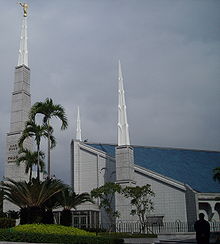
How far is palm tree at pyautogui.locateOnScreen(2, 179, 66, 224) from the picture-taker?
2248cm

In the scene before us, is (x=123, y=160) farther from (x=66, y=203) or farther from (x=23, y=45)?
(x=23, y=45)

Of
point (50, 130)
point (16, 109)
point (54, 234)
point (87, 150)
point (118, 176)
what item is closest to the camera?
point (54, 234)

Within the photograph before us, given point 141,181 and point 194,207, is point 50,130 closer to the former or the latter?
point 141,181

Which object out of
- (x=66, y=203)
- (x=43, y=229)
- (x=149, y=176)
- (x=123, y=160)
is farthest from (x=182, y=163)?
(x=43, y=229)

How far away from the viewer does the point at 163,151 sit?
184 ft

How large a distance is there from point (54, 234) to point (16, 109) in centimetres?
2031

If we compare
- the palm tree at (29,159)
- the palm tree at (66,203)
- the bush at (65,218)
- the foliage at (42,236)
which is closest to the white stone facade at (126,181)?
the palm tree at (29,159)

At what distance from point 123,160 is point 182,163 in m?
16.8

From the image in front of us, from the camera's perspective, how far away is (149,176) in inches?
1681

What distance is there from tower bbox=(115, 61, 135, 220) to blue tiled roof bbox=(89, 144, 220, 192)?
869 centimetres

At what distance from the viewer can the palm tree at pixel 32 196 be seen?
73.8 feet

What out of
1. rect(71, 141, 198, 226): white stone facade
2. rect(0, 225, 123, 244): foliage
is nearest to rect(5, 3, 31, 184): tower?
rect(71, 141, 198, 226): white stone facade

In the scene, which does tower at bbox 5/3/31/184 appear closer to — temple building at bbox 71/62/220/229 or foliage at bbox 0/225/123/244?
temple building at bbox 71/62/220/229

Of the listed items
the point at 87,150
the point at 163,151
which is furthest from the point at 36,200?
the point at 163,151
